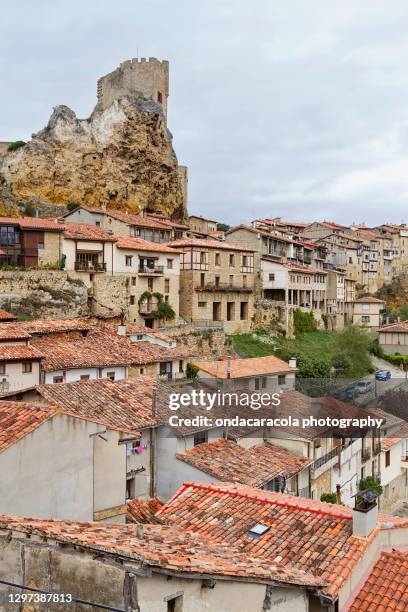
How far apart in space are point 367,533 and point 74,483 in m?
5.04

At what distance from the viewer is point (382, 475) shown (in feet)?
84.1

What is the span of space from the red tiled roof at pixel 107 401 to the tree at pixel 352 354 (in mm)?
32441

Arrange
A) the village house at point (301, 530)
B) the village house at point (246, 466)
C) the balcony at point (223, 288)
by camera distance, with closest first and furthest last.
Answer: the village house at point (301, 530) < the village house at point (246, 466) < the balcony at point (223, 288)

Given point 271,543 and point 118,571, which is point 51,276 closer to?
point 271,543

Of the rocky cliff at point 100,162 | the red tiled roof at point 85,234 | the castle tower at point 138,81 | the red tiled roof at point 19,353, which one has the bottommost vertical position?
the red tiled roof at point 19,353

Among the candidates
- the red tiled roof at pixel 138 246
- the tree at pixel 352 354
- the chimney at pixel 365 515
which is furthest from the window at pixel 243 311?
the chimney at pixel 365 515

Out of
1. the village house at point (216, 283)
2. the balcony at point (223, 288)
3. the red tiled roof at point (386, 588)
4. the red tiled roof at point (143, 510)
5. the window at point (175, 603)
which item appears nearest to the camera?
the window at point (175, 603)

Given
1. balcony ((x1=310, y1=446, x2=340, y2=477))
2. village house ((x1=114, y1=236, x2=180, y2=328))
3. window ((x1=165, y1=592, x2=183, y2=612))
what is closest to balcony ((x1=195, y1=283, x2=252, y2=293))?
village house ((x1=114, y1=236, x2=180, y2=328))

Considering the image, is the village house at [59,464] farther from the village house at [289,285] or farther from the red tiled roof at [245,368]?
the village house at [289,285]

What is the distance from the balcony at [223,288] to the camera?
171 feet

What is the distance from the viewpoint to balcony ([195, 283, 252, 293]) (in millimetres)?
52156

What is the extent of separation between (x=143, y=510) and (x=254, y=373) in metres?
21.1

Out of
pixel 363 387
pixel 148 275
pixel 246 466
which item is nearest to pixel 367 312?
Answer: pixel 148 275

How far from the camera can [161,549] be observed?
21.4 feet
